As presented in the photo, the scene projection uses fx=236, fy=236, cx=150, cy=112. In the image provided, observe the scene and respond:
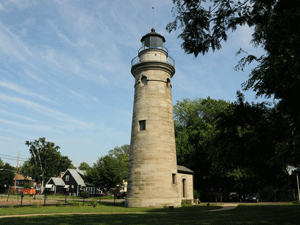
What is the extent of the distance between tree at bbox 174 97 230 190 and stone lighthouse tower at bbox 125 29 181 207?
18121 millimetres

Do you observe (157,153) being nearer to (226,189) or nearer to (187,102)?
(187,102)

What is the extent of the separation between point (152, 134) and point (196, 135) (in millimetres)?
22620

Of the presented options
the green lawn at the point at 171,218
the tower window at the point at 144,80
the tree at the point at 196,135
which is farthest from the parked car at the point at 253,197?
the tower window at the point at 144,80

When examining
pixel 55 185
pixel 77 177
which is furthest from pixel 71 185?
pixel 55 185

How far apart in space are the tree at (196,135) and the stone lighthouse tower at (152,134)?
18121 millimetres

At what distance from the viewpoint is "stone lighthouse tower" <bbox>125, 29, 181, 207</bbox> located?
2156cm

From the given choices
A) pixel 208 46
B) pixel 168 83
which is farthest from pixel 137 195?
pixel 208 46

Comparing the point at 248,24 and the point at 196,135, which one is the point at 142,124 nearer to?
the point at 248,24

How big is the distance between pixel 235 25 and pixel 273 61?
2.59 meters

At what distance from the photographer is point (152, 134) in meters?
22.6

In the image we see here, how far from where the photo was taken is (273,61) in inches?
244

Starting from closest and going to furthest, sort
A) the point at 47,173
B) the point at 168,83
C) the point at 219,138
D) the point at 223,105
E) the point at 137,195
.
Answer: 1. the point at 219,138
2. the point at 137,195
3. the point at 168,83
4. the point at 223,105
5. the point at 47,173

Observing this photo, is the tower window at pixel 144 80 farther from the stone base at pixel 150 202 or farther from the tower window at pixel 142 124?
the stone base at pixel 150 202

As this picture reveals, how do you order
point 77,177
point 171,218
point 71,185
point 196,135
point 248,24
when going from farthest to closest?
point 77,177
point 71,185
point 196,135
point 171,218
point 248,24
